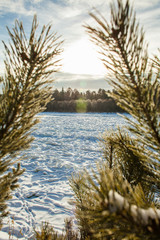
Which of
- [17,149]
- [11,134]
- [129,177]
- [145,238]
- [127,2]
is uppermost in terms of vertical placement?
[127,2]

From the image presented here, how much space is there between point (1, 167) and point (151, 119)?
2.99ft

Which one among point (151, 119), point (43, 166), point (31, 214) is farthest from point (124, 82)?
point (43, 166)

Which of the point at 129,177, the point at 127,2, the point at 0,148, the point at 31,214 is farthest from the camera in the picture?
the point at 31,214

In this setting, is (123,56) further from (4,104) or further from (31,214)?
(31,214)

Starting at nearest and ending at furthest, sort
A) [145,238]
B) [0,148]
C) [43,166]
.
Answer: [145,238] → [0,148] → [43,166]

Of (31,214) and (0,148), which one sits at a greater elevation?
(0,148)

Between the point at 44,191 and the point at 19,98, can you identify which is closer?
the point at 19,98

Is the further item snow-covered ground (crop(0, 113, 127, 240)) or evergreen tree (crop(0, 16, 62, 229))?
snow-covered ground (crop(0, 113, 127, 240))

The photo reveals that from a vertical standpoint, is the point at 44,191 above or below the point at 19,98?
below

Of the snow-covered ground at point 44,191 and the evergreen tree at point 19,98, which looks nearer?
the evergreen tree at point 19,98

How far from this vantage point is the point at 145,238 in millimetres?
521

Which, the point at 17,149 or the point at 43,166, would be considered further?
the point at 43,166

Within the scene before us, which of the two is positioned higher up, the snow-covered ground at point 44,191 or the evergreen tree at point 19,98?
the evergreen tree at point 19,98

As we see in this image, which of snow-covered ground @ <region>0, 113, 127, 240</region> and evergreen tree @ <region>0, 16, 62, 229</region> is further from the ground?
evergreen tree @ <region>0, 16, 62, 229</region>
